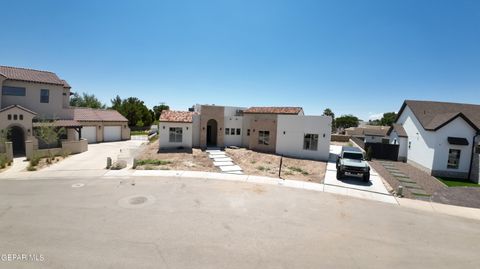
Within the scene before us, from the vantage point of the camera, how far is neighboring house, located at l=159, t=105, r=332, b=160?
78.8 feet

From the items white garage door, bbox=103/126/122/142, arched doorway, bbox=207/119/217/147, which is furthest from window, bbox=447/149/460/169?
white garage door, bbox=103/126/122/142

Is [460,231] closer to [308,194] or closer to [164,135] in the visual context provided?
[308,194]

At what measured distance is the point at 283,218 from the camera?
31.2 feet

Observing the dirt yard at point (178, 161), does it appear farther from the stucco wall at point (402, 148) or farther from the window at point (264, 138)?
the stucco wall at point (402, 148)

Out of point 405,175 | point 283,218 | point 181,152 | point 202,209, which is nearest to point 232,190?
point 202,209

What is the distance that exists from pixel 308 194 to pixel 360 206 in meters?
2.70

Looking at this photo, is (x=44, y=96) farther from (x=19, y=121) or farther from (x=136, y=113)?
(x=136, y=113)

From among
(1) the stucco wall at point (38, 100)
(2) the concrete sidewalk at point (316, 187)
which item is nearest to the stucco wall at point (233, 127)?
(2) the concrete sidewalk at point (316, 187)

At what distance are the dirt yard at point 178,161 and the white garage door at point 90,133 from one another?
47.3 ft

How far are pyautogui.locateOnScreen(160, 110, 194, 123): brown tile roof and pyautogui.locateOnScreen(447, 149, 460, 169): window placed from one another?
2585 centimetres

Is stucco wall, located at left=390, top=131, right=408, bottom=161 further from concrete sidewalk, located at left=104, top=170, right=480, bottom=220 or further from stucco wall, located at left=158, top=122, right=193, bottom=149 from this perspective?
stucco wall, located at left=158, top=122, right=193, bottom=149

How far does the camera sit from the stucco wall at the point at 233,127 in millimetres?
29016

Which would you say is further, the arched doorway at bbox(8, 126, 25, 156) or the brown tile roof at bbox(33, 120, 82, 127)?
the arched doorway at bbox(8, 126, 25, 156)

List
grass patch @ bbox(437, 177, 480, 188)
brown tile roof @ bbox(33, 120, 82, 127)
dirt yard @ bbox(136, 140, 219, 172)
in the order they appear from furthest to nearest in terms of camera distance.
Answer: brown tile roof @ bbox(33, 120, 82, 127)
dirt yard @ bbox(136, 140, 219, 172)
grass patch @ bbox(437, 177, 480, 188)
